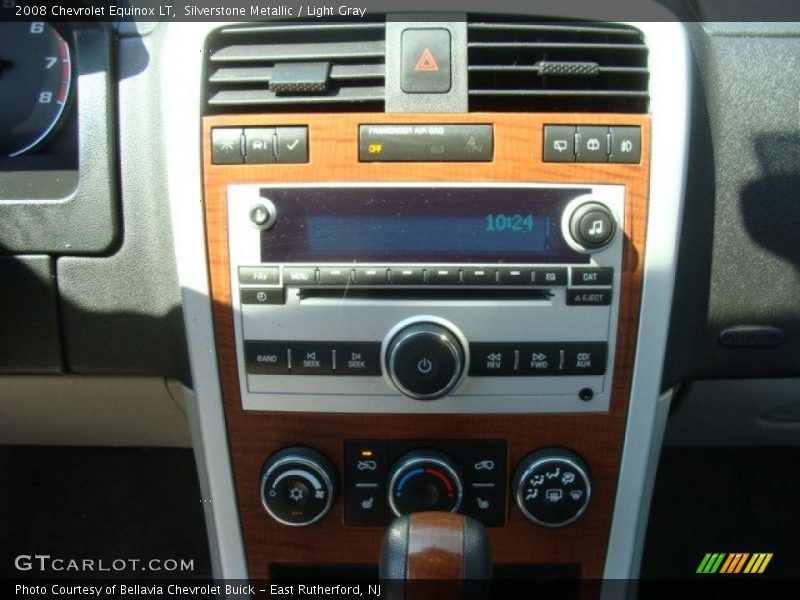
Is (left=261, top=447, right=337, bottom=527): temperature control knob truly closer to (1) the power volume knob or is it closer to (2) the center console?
(2) the center console

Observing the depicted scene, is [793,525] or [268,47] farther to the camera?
[793,525]

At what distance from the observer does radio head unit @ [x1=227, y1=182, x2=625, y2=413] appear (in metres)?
1.31

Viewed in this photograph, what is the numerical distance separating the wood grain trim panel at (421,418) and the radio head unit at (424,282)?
0.02 m

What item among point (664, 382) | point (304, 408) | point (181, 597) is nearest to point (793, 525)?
point (664, 382)

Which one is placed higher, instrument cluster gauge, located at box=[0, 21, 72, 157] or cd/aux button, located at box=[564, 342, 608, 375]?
instrument cluster gauge, located at box=[0, 21, 72, 157]

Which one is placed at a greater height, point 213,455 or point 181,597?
point 213,455

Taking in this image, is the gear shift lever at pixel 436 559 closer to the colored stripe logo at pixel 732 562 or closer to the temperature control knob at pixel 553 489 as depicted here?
the temperature control knob at pixel 553 489

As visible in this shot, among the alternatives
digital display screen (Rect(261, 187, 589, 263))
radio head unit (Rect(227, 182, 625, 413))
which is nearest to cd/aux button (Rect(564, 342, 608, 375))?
radio head unit (Rect(227, 182, 625, 413))

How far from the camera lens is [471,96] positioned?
4.25ft

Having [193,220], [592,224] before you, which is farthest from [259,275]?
[592,224]

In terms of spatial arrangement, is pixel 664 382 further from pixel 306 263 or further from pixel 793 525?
pixel 793 525

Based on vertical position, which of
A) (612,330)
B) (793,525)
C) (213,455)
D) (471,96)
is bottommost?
(793,525)

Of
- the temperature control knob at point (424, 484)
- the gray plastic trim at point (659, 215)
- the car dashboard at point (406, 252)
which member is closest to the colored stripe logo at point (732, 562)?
the car dashboard at point (406, 252)

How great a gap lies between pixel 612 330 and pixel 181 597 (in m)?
1.39
